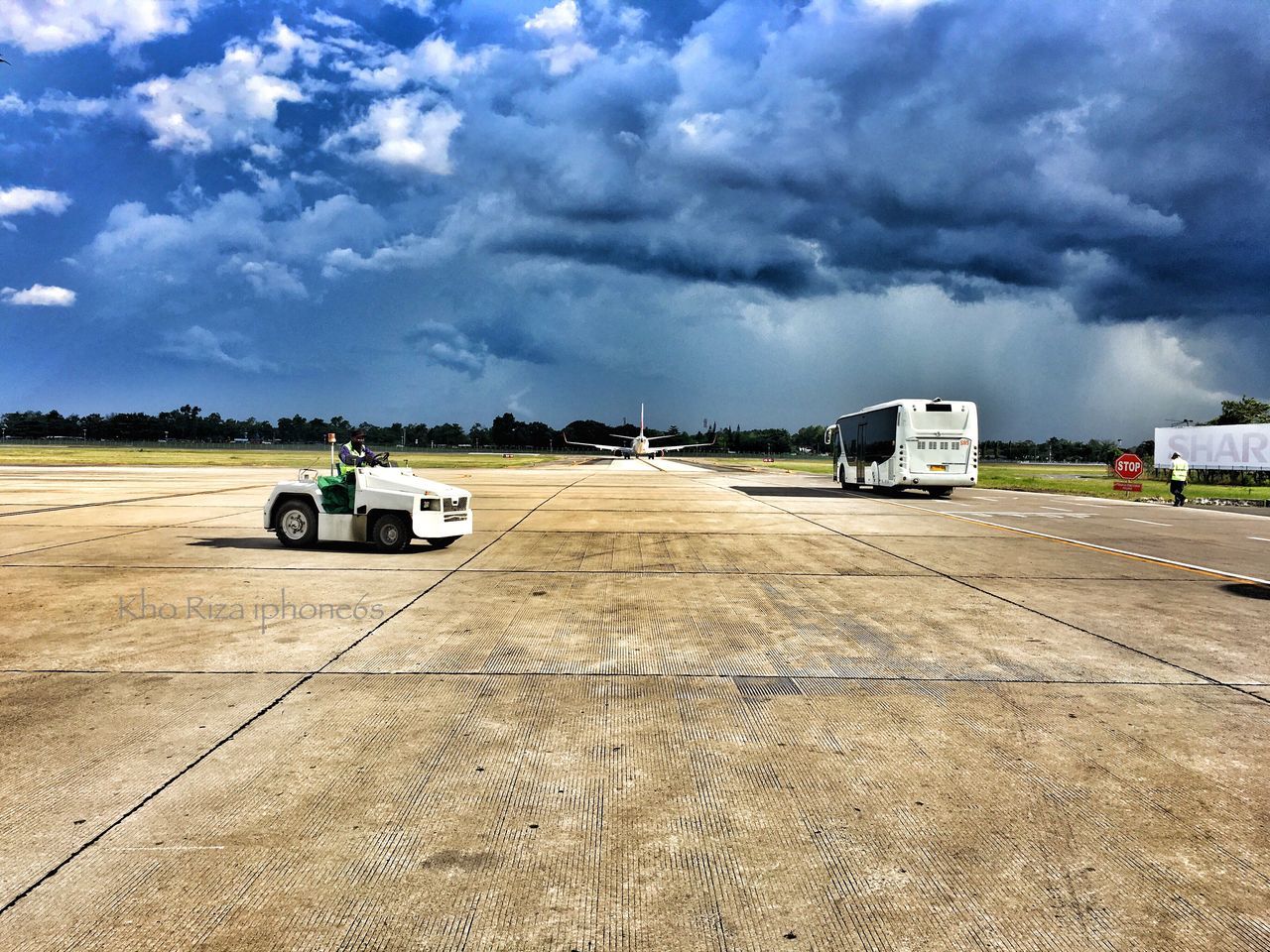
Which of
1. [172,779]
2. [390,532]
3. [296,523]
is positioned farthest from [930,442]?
[172,779]

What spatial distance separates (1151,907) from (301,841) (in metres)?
3.53

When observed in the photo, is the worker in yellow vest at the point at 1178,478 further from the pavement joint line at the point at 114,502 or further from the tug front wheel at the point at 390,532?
the pavement joint line at the point at 114,502

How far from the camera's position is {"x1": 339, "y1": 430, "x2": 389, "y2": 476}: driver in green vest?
1141 cm

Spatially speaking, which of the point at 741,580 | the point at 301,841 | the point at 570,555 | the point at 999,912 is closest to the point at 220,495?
the point at 570,555

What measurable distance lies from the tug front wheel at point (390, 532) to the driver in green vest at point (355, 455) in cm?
90

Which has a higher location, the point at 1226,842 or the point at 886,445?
the point at 886,445

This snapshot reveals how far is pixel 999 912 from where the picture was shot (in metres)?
2.92

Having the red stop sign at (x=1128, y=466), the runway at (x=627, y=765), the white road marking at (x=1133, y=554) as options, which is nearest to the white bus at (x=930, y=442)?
the white road marking at (x=1133, y=554)

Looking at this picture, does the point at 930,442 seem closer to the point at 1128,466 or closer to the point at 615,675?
the point at 1128,466

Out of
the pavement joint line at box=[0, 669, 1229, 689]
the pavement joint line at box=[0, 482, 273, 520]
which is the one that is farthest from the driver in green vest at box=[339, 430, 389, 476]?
the pavement joint line at box=[0, 482, 273, 520]

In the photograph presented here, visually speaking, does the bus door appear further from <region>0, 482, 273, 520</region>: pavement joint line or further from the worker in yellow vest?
<region>0, 482, 273, 520</region>: pavement joint line

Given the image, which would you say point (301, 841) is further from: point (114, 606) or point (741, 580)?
point (741, 580)

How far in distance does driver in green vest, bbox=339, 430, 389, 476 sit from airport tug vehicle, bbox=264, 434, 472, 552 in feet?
0.32

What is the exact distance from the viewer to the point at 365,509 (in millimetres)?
12016
